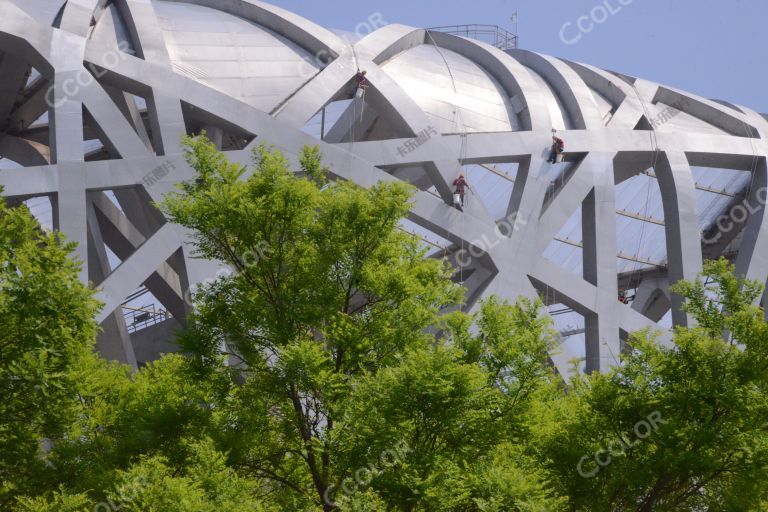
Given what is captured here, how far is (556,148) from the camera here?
3684cm

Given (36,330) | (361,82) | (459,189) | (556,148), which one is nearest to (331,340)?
(36,330)

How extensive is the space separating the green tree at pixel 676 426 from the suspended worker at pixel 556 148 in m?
12.4

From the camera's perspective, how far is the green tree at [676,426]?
2241 centimetres

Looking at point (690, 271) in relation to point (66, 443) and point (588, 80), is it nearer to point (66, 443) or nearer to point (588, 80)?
point (588, 80)

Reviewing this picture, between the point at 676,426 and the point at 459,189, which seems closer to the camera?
the point at 676,426

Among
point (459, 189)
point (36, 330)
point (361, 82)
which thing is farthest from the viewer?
point (361, 82)

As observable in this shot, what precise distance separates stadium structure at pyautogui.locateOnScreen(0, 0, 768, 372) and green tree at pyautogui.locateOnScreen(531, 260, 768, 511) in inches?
414

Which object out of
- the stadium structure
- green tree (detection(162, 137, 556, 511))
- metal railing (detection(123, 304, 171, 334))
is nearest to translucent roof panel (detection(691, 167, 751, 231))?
the stadium structure

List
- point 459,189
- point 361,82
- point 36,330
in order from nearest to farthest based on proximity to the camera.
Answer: point 36,330, point 459,189, point 361,82

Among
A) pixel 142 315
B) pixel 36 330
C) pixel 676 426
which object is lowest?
pixel 676 426

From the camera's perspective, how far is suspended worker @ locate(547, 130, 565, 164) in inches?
1449

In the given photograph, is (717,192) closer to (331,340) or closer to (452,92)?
(452,92)

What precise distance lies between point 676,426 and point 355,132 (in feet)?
64.1

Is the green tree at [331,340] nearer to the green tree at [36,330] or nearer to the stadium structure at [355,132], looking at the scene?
the green tree at [36,330]
